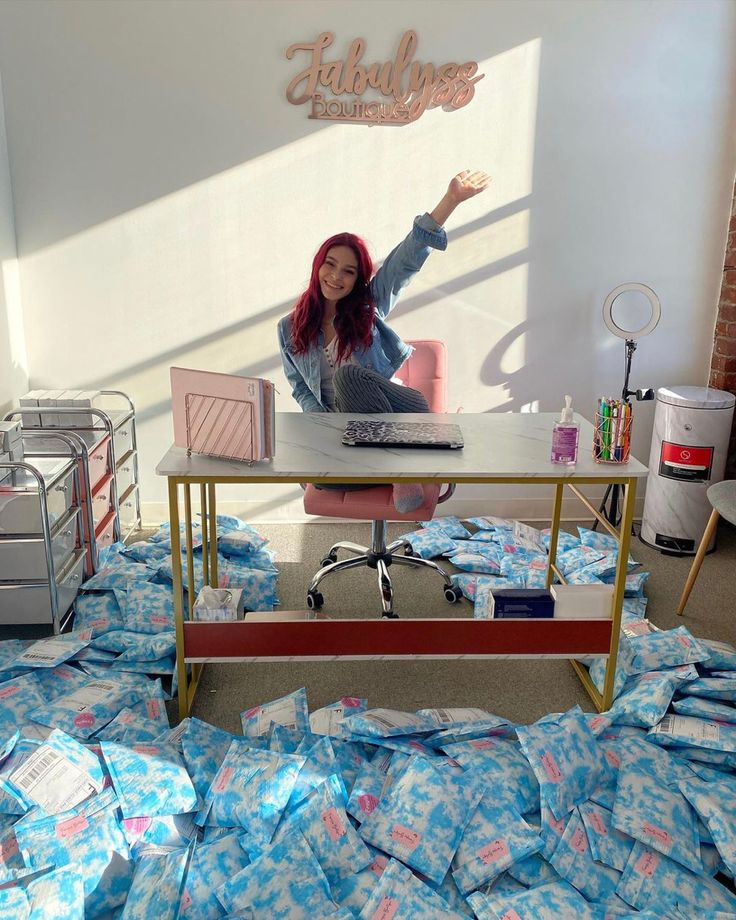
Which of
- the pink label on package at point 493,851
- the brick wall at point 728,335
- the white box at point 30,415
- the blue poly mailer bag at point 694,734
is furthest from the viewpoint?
the brick wall at point 728,335

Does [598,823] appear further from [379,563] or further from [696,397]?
[696,397]

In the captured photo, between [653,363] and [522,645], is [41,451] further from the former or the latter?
[653,363]

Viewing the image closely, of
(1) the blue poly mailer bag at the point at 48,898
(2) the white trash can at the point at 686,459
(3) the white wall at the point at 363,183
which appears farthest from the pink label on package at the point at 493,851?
(3) the white wall at the point at 363,183

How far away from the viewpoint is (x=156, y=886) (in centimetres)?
178

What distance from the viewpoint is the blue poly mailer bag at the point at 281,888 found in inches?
69.1

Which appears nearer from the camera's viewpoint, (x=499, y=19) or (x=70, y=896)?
(x=70, y=896)

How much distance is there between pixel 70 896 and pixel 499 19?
3.74 meters

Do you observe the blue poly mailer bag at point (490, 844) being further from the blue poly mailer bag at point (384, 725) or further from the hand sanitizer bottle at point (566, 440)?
the hand sanitizer bottle at point (566, 440)

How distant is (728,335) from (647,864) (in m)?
2.91

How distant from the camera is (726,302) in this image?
4.11m

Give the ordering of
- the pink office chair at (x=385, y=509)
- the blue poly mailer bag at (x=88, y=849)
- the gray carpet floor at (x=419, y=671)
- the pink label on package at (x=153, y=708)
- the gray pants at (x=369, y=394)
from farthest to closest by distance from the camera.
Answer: the pink office chair at (x=385, y=509), the gray pants at (x=369, y=394), the gray carpet floor at (x=419, y=671), the pink label on package at (x=153, y=708), the blue poly mailer bag at (x=88, y=849)

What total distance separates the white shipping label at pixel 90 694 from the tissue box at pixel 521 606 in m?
1.19

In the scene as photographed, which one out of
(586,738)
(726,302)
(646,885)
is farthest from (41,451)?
(726,302)

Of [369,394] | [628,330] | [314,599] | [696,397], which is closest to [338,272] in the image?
[369,394]
